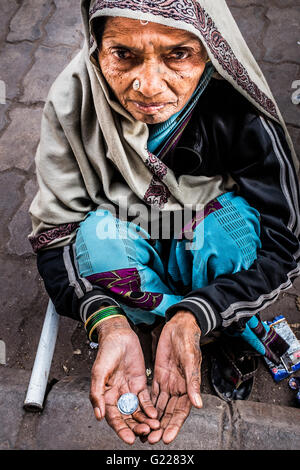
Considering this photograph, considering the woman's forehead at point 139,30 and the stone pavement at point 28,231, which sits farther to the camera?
the stone pavement at point 28,231

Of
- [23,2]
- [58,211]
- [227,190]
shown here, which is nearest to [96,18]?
[58,211]

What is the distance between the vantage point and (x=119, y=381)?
1450 mm

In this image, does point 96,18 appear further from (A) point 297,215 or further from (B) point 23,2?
(B) point 23,2

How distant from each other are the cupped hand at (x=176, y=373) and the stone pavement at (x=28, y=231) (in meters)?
0.47

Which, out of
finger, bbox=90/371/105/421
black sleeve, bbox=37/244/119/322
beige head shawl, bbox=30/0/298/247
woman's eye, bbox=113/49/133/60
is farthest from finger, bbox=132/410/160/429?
woman's eye, bbox=113/49/133/60

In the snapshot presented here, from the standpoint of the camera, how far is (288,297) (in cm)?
232

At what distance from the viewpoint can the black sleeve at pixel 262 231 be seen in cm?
153

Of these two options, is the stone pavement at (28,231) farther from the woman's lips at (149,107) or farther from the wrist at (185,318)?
the woman's lips at (149,107)

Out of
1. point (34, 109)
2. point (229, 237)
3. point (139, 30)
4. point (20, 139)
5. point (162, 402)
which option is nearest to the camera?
point (139, 30)

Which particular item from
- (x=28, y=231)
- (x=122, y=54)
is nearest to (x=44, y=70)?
(x=28, y=231)

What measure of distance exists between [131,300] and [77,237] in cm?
34

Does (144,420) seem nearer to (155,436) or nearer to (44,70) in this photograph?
(155,436)

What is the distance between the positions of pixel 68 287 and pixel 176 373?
54cm

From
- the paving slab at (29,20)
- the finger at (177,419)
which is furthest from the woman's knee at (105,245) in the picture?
the paving slab at (29,20)
